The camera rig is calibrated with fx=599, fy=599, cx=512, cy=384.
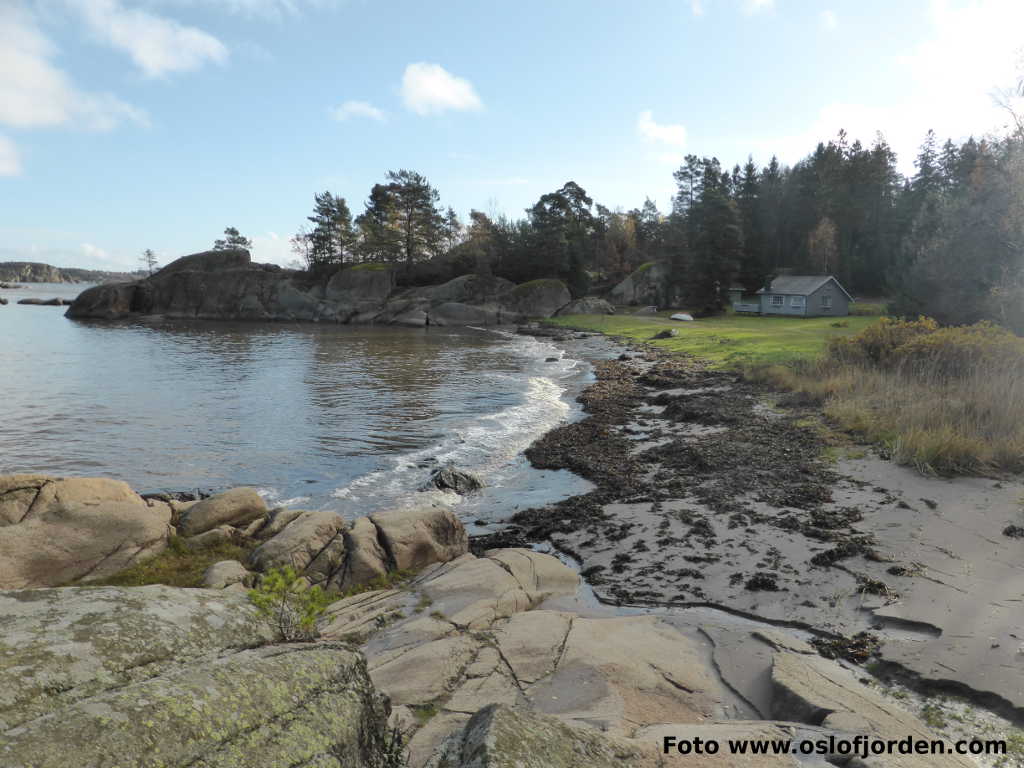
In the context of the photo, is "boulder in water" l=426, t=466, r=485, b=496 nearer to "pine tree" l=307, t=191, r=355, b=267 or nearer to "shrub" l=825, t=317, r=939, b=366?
"shrub" l=825, t=317, r=939, b=366

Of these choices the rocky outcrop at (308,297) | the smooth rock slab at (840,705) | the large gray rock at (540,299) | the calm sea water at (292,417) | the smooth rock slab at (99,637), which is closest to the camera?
the smooth rock slab at (99,637)

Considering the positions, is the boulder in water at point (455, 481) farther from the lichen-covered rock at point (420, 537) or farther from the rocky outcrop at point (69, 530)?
the rocky outcrop at point (69, 530)

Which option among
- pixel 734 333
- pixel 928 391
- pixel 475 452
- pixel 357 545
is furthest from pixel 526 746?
pixel 734 333

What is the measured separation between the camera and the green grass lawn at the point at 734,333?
29.1 meters

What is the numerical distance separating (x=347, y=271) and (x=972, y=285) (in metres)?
64.9

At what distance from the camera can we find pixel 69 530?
8.63m

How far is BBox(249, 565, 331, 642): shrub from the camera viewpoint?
3.73 m

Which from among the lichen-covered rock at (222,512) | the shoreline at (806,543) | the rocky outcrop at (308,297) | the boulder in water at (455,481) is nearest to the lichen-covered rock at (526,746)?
the shoreline at (806,543)

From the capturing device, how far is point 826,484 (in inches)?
432

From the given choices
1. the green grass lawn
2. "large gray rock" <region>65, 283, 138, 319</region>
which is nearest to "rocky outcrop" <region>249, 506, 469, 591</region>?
the green grass lawn

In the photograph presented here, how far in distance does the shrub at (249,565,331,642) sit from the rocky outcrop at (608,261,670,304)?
231ft

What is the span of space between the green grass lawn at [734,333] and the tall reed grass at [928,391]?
162 inches

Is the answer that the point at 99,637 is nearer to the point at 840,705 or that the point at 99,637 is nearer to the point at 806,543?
the point at 840,705

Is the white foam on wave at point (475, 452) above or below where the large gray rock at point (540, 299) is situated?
below
